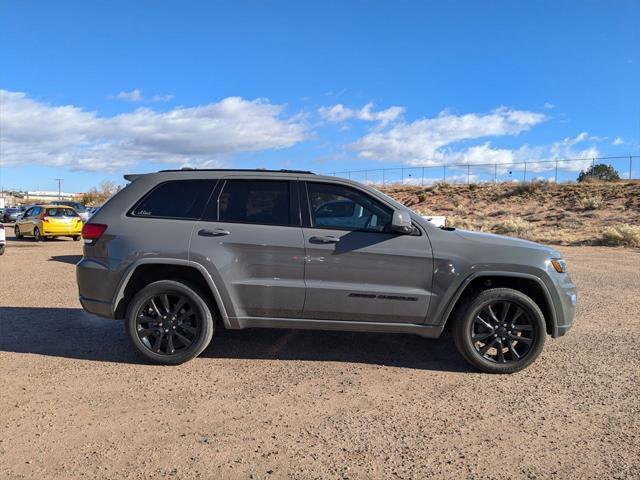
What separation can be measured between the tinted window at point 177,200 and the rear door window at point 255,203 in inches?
6.8

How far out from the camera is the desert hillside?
90.1 ft

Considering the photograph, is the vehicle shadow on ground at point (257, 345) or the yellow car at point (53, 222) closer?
the vehicle shadow on ground at point (257, 345)

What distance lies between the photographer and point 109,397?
4.40 m

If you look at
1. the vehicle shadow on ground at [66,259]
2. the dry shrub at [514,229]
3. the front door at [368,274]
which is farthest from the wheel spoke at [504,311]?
the dry shrub at [514,229]

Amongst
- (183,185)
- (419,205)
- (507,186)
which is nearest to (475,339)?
(183,185)

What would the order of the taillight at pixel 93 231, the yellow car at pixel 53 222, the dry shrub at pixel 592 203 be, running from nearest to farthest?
the taillight at pixel 93 231 < the yellow car at pixel 53 222 < the dry shrub at pixel 592 203

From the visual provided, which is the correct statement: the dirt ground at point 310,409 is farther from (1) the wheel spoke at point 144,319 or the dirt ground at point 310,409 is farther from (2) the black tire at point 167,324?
(1) the wheel spoke at point 144,319

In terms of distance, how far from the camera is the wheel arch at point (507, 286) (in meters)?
5.07

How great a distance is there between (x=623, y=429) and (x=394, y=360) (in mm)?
2144

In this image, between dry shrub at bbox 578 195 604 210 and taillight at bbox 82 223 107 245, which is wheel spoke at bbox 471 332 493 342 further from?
dry shrub at bbox 578 195 604 210

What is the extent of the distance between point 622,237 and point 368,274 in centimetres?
2268

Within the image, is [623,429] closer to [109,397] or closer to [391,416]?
[391,416]

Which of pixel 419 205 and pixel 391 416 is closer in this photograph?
pixel 391 416

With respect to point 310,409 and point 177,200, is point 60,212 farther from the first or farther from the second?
point 310,409
